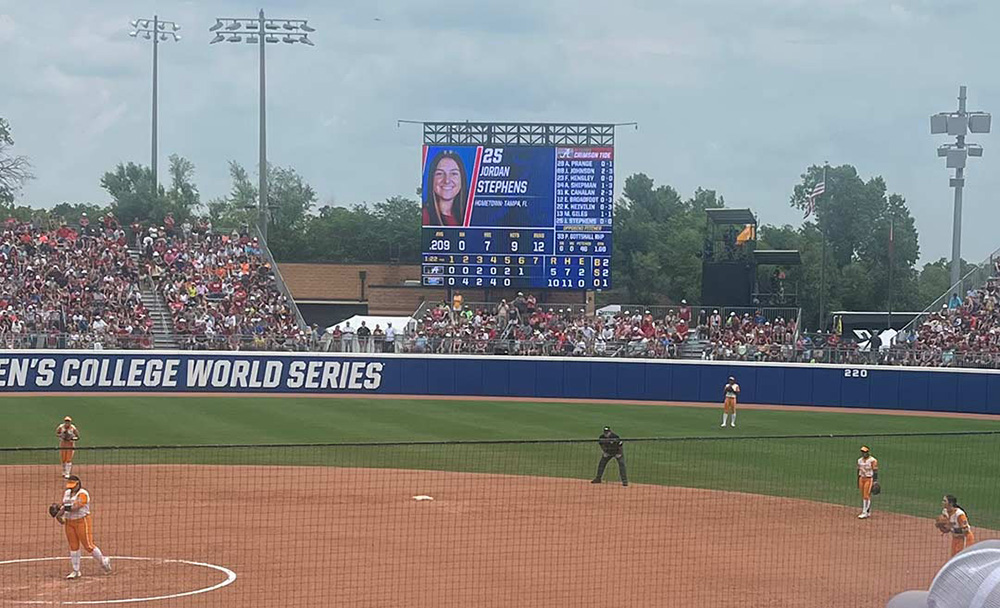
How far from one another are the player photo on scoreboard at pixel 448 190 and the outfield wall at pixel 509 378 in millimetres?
5146

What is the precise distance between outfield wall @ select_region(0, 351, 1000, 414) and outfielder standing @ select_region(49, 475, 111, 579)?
25857 millimetres

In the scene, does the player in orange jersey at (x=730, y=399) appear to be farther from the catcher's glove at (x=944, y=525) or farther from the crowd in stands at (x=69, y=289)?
the crowd in stands at (x=69, y=289)

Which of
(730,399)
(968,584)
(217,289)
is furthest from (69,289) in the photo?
(968,584)

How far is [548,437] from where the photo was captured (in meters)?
31.6

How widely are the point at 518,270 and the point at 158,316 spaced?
13.2 meters

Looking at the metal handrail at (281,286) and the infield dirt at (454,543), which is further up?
the metal handrail at (281,286)

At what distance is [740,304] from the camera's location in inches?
1900

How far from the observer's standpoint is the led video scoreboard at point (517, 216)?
43562 millimetres

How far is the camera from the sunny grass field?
82.9 ft

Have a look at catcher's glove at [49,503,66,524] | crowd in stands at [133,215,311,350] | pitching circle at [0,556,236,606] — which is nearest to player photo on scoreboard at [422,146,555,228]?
crowd in stands at [133,215,311,350]

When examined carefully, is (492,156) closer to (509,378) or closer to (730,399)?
(509,378)

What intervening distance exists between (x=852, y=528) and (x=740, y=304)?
2829cm

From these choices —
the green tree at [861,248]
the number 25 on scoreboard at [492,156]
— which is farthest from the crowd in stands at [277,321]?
the green tree at [861,248]

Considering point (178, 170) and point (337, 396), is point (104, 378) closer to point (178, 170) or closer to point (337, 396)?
point (337, 396)
